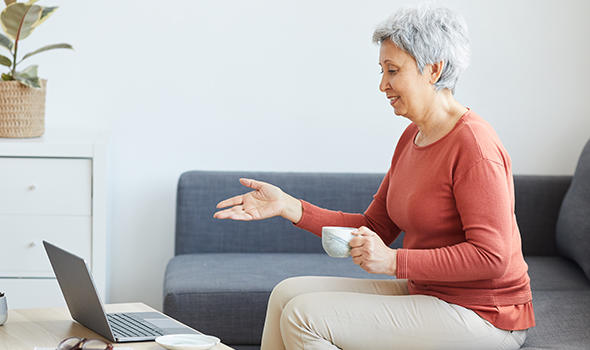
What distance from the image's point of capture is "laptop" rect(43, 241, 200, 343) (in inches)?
60.2

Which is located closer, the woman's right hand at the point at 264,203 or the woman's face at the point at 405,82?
the woman's face at the point at 405,82

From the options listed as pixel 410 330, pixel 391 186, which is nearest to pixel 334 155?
pixel 391 186

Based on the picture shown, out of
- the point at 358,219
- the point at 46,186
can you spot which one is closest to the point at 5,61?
the point at 46,186

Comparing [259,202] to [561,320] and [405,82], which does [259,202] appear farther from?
[561,320]

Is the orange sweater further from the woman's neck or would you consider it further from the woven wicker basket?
the woven wicker basket

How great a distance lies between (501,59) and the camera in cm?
308

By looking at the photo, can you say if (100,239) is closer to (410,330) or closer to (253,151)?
(253,151)

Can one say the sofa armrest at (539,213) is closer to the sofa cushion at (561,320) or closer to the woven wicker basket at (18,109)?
the sofa cushion at (561,320)

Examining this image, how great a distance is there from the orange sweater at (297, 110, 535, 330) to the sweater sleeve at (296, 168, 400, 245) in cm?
17

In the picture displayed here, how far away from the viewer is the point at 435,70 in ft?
5.78

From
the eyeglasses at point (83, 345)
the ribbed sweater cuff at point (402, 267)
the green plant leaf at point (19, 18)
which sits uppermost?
the green plant leaf at point (19, 18)

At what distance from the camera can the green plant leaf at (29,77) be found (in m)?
2.51

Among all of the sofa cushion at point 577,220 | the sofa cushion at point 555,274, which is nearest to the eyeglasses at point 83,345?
the sofa cushion at point 555,274

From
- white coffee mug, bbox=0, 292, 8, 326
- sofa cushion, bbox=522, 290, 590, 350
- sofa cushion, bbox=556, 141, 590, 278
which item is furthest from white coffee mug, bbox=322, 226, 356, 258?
sofa cushion, bbox=556, 141, 590, 278
